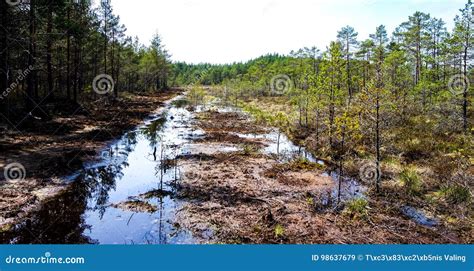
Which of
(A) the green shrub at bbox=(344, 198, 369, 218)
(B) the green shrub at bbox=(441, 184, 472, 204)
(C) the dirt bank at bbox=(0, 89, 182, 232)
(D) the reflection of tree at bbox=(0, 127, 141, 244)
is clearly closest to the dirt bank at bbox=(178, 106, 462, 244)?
(A) the green shrub at bbox=(344, 198, 369, 218)

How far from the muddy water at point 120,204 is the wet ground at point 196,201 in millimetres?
28

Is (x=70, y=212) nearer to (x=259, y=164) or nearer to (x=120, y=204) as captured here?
(x=120, y=204)

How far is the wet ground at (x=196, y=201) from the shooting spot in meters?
9.74

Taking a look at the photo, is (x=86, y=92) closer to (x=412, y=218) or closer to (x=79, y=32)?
(x=79, y=32)

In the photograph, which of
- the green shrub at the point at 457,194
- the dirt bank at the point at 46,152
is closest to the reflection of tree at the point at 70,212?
the dirt bank at the point at 46,152

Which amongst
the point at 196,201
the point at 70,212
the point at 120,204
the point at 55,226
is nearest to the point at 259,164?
the point at 196,201

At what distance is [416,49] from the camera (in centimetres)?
4828

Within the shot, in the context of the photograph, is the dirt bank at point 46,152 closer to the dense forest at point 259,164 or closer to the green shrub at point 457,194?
the dense forest at point 259,164

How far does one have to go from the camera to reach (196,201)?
12.6 m

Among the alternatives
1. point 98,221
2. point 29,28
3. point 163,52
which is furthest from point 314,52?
point 98,221

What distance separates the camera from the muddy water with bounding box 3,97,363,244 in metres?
9.41

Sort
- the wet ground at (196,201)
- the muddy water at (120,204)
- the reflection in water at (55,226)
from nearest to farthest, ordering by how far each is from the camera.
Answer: the reflection in water at (55,226), the muddy water at (120,204), the wet ground at (196,201)

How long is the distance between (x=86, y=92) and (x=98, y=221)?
41.1 m

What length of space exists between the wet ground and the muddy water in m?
0.03
